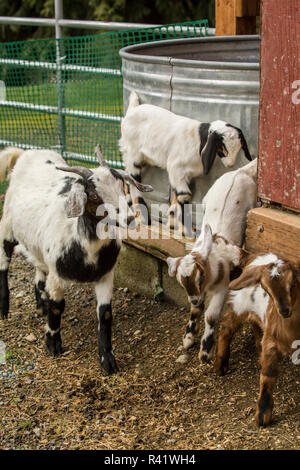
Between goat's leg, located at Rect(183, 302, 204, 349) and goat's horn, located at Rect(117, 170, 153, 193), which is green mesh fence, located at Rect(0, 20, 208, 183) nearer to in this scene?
goat's horn, located at Rect(117, 170, 153, 193)

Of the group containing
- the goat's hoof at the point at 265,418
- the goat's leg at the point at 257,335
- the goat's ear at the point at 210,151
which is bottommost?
the goat's hoof at the point at 265,418

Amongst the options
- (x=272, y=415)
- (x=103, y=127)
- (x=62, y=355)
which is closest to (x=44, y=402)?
(x=62, y=355)

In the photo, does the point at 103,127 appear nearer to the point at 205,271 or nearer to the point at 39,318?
the point at 39,318

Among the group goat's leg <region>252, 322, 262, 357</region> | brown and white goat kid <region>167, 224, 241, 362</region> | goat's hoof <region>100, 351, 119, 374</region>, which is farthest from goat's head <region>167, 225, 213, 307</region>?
goat's hoof <region>100, 351, 119, 374</region>

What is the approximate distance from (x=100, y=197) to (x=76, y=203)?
140 millimetres

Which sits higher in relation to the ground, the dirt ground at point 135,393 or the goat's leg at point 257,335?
the goat's leg at point 257,335

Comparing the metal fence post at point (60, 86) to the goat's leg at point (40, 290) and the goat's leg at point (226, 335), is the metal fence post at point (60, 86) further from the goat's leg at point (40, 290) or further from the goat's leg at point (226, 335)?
the goat's leg at point (226, 335)

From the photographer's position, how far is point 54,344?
438 cm

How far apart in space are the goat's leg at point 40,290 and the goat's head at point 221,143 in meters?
1.50

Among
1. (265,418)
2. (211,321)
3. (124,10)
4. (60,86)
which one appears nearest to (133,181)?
(211,321)

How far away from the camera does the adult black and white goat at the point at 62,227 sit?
3775 millimetres

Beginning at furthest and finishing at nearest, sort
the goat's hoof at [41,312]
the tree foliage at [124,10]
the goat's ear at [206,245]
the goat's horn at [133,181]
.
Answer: the tree foliage at [124,10], the goat's hoof at [41,312], the goat's horn at [133,181], the goat's ear at [206,245]

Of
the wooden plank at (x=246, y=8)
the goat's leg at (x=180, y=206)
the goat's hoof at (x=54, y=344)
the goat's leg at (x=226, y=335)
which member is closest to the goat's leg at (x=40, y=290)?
the goat's hoof at (x=54, y=344)

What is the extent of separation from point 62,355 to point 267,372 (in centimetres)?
153
